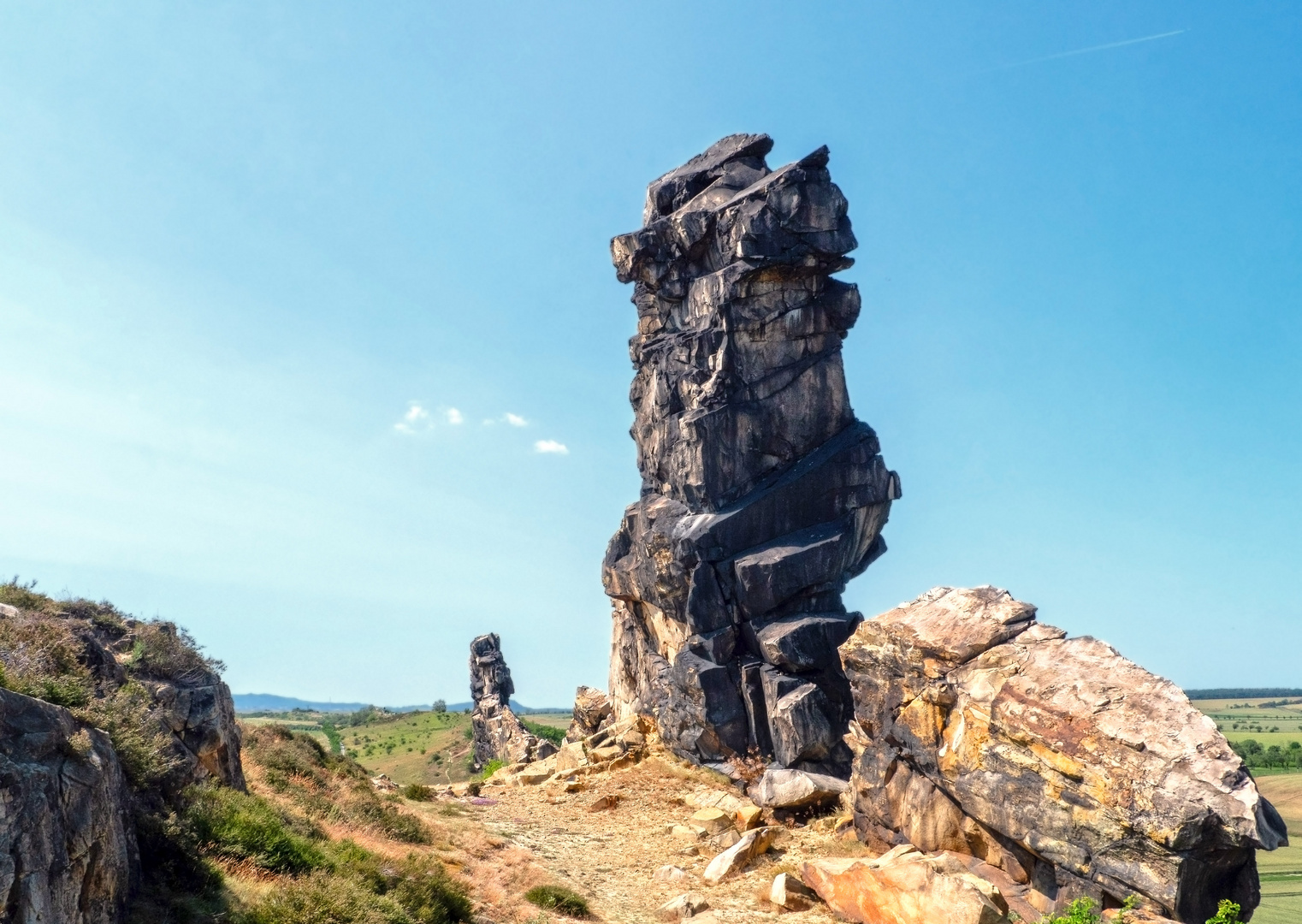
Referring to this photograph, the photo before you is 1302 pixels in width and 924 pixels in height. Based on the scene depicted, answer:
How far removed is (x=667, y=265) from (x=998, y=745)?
25.9 meters

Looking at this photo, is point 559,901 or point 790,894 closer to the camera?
point 559,901

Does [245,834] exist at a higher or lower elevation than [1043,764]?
lower

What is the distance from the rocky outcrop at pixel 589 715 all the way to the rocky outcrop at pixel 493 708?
15.5 ft

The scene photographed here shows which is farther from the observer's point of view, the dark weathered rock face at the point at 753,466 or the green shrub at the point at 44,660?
the dark weathered rock face at the point at 753,466

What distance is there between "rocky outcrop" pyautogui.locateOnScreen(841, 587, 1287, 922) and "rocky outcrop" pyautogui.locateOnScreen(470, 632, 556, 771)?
3094 cm

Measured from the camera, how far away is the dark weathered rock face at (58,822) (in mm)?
8453

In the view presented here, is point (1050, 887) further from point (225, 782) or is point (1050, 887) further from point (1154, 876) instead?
point (225, 782)

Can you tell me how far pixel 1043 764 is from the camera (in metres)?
17.0

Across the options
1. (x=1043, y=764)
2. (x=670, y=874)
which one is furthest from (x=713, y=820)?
(x=1043, y=764)

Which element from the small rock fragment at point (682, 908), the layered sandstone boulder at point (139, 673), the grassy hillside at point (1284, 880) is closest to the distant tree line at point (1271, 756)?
the grassy hillside at point (1284, 880)

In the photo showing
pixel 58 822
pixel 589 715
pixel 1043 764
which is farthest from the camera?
pixel 589 715

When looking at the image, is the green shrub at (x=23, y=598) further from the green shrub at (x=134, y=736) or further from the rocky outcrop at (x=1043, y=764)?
the rocky outcrop at (x=1043, y=764)

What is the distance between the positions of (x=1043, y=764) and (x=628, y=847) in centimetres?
1285

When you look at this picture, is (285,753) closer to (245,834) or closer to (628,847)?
(628,847)
